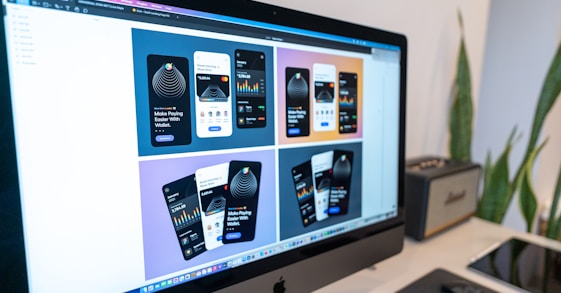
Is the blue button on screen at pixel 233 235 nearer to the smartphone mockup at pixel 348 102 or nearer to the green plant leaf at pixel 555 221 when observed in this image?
the smartphone mockup at pixel 348 102

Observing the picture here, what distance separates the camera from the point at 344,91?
1.73 ft

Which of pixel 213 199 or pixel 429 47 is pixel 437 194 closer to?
pixel 429 47

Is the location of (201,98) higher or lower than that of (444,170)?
higher

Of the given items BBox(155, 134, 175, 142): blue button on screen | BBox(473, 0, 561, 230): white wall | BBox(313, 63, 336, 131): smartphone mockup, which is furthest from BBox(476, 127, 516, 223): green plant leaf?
BBox(155, 134, 175, 142): blue button on screen

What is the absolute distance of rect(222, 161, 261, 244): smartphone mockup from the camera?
1.38 feet

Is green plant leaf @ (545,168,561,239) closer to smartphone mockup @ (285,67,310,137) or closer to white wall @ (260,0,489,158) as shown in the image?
white wall @ (260,0,489,158)

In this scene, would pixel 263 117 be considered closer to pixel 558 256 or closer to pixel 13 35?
pixel 13 35

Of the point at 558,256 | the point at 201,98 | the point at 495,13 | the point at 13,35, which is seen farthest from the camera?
the point at 495,13

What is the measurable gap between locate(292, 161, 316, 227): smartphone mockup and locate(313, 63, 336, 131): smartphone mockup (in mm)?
65

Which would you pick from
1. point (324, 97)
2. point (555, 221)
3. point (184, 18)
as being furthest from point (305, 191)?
point (555, 221)

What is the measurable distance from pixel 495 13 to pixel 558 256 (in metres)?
1.34

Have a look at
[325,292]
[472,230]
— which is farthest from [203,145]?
[472,230]

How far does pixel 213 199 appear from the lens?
41 cm

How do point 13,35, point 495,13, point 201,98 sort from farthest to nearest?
point 495,13, point 201,98, point 13,35
